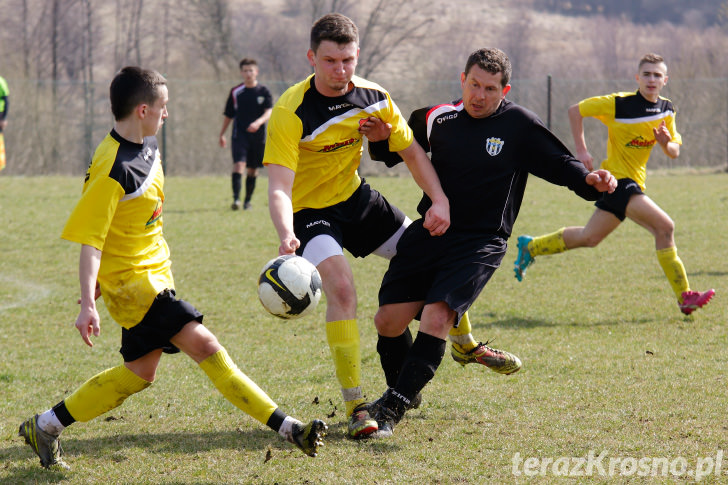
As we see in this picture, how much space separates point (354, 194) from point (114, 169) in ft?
5.05

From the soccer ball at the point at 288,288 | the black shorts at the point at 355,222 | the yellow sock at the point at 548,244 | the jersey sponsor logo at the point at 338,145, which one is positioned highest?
the jersey sponsor logo at the point at 338,145

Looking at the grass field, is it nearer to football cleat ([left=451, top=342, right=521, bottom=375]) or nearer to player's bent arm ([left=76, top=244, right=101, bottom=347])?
football cleat ([left=451, top=342, right=521, bottom=375])

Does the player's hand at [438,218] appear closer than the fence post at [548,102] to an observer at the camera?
Yes

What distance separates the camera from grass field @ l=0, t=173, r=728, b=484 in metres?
3.75

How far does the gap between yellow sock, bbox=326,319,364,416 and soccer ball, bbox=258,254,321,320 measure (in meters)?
0.46

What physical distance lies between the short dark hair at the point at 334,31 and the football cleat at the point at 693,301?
12.2ft

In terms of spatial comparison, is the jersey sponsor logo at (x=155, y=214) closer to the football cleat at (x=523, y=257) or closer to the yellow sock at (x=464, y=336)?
the yellow sock at (x=464, y=336)

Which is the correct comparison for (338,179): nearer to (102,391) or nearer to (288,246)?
(288,246)

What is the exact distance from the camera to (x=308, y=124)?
432cm

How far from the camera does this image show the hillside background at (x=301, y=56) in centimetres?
2230

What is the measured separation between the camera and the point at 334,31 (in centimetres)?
414

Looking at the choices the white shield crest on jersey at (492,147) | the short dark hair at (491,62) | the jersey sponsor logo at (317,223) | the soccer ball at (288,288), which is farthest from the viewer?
the jersey sponsor logo at (317,223)

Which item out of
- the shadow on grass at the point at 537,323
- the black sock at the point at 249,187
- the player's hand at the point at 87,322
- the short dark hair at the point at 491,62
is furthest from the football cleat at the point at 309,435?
the black sock at the point at 249,187

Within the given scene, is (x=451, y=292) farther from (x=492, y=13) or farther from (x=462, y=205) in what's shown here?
(x=492, y=13)
